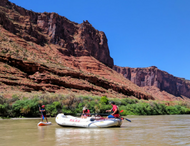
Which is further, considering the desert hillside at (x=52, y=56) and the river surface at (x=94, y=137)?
the desert hillside at (x=52, y=56)

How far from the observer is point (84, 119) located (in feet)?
49.4

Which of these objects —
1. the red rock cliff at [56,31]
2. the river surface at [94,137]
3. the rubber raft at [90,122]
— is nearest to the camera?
the river surface at [94,137]

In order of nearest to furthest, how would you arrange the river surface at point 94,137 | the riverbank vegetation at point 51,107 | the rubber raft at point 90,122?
the river surface at point 94,137, the rubber raft at point 90,122, the riverbank vegetation at point 51,107

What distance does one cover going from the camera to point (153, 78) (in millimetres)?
146000

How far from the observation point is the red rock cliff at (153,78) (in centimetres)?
14638

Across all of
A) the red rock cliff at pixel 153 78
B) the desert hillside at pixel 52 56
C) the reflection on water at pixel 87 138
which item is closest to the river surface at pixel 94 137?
the reflection on water at pixel 87 138

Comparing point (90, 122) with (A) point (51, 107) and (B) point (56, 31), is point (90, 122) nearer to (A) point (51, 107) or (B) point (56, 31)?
(A) point (51, 107)

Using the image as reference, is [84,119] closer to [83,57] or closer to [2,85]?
[2,85]

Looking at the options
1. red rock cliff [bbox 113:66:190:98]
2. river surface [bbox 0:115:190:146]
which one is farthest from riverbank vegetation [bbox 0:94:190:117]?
red rock cliff [bbox 113:66:190:98]

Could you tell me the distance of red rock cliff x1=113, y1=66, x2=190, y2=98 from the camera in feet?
480

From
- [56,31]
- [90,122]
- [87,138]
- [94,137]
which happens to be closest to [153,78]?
[56,31]

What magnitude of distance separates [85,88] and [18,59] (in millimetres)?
15891

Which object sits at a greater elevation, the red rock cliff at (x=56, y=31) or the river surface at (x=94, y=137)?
the red rock cliff at (x=56, y=31)

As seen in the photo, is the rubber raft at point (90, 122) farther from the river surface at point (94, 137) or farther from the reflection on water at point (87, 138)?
the reflection on water at point (87, 138)
